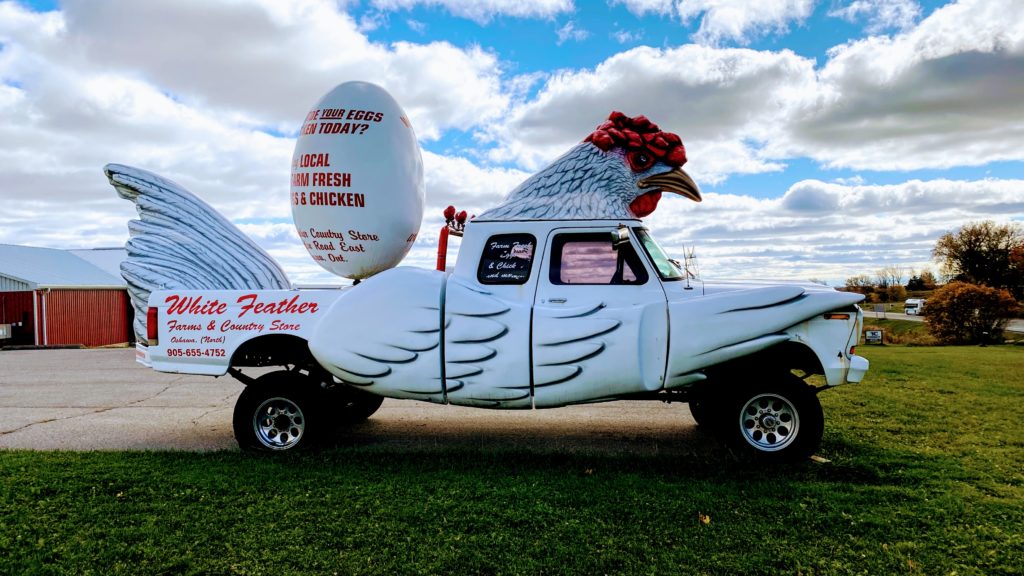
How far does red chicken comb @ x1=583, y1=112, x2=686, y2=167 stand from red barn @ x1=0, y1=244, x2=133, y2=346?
84.7 ft

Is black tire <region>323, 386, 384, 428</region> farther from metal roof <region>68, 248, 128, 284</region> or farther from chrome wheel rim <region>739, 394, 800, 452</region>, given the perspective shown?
metal roof <region>68, 248, 128, 284</region>

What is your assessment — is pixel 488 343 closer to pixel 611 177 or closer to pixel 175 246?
pixel 611 177

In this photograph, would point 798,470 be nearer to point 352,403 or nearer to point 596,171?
point 596,171

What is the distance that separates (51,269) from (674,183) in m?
29.4

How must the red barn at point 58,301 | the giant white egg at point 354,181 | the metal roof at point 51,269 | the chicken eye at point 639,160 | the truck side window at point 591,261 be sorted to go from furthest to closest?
the metal roof at point 51,269
the red barn at point 58,301
the giant white egg at point 354,181
the chicken eye at point 639,160
the truck side window at point 591,261

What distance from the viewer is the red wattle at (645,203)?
6.64 m

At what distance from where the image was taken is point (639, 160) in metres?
6.59

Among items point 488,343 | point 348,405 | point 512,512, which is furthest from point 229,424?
point 512,512

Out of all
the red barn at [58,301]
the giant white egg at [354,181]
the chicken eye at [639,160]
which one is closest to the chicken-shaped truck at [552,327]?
the chicken eye at [639,160]

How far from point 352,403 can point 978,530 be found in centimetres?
601

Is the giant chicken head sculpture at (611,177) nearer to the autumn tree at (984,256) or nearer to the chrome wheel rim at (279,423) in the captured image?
the chrome wheel rim at (279,423)

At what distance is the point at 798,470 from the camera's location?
560 cm

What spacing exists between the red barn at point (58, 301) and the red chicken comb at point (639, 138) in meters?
25.8

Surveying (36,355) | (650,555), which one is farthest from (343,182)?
(36,355)
